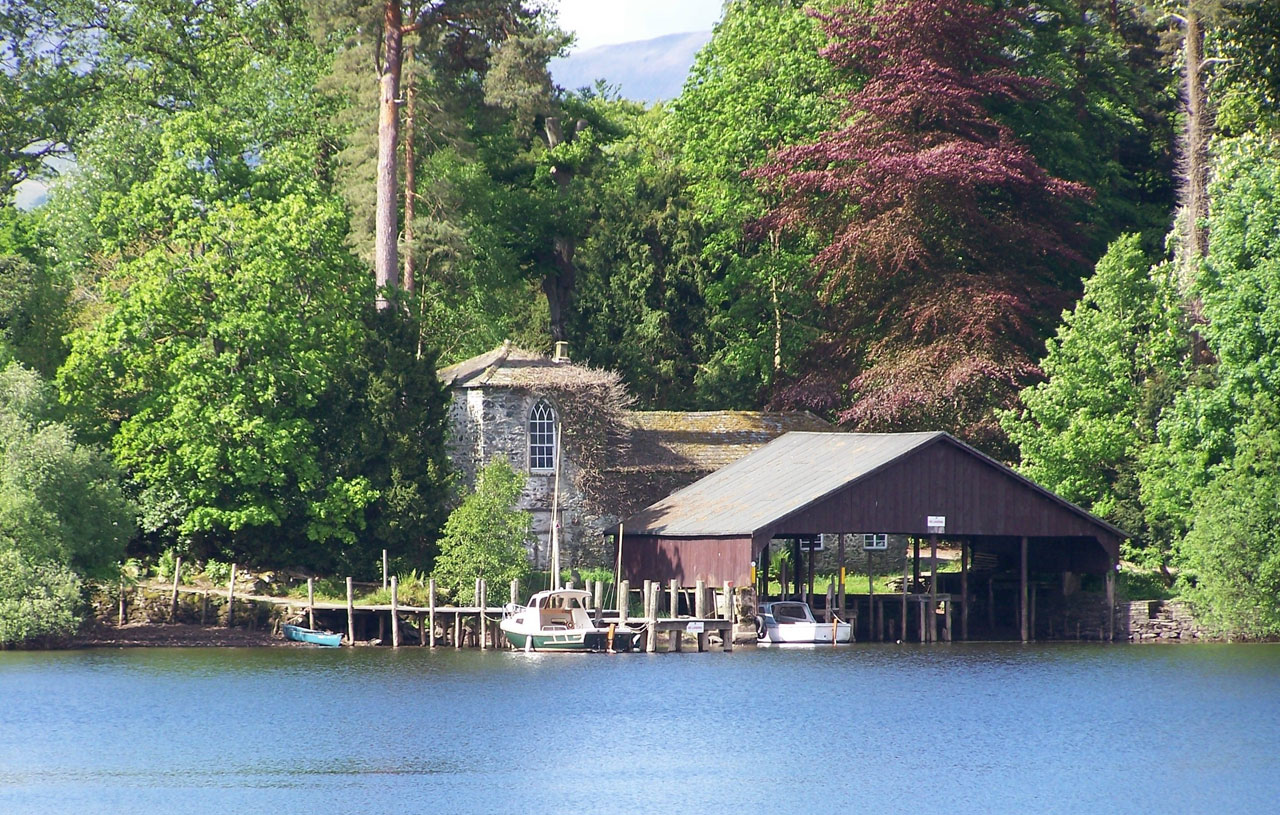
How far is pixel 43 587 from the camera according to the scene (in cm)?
4959

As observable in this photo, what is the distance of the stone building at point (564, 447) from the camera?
6047cm

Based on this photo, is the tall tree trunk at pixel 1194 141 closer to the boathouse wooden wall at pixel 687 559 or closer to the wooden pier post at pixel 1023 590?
the wooden pier post at pixel 1023 590

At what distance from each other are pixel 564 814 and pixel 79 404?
99.9ft

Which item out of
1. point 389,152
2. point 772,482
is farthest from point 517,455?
point 389,152

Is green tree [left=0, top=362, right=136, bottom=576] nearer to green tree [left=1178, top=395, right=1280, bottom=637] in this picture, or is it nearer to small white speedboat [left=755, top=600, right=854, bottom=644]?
small white speedboat [left=755, top=600, right=854, bottom=644]

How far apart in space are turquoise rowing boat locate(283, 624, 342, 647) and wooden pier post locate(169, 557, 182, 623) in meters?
3.18

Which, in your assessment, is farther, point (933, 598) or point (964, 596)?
point (964, 596)

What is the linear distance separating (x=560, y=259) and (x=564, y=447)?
16.3 meters

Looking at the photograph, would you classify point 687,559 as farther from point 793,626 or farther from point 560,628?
point 560,628

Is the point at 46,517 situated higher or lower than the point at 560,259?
lower

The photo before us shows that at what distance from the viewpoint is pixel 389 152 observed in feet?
199

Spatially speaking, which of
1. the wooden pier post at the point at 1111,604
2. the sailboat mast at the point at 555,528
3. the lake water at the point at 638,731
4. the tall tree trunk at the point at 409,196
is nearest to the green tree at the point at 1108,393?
the wooden pier post at the point at 1111,604

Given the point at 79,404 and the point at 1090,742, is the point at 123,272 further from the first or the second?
the point at 1090,742

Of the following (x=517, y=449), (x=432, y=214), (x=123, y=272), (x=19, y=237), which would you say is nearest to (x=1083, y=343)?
(x=517, y=449)
